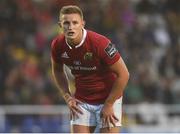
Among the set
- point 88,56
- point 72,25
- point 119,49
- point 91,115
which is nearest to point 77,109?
point 91,115

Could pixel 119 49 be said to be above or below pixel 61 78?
above

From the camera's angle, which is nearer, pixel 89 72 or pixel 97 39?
pixel 97 39

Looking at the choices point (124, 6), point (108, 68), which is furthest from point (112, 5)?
point (108, 68)

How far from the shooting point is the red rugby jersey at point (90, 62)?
724cm

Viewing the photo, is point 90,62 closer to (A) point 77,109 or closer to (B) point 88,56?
(B) point 88,56

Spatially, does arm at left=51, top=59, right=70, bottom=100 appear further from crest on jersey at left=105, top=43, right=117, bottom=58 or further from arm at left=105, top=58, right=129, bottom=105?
crest on jersey at left=105, top=43, right=117, bottom=58

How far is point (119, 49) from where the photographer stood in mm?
14438

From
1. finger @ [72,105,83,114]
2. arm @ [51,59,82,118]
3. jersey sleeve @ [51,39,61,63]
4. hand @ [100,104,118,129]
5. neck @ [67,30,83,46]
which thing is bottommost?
hand @ [100,104,118,129]

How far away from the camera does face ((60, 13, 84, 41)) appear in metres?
7.13

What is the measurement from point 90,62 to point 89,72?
0.15 meters

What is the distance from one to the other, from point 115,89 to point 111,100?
4.3 inches

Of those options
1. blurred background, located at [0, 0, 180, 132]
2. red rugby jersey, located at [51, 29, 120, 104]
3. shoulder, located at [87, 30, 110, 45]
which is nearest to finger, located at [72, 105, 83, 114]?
red rugby jersey, located at [51, 29, 120, 104]

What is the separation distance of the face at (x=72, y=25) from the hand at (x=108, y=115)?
0.72 meters

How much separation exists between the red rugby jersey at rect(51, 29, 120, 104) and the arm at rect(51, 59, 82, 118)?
0.29 ft
